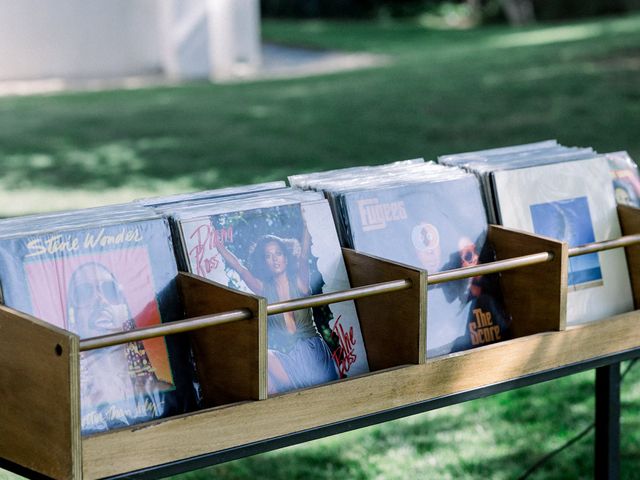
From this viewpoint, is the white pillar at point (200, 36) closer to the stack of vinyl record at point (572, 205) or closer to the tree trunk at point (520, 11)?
the tree trunk at point (520, 11)

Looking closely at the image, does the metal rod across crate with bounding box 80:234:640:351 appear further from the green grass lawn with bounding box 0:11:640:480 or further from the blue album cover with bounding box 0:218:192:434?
the green grass lawn with bounding box 0:11:640:480

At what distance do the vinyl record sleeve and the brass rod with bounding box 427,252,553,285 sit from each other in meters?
0.19

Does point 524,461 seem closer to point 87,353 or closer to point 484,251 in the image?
point 484,251

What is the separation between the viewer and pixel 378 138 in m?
8.55

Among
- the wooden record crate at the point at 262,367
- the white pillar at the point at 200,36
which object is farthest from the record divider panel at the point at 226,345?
the white pillar at the point at 200,36

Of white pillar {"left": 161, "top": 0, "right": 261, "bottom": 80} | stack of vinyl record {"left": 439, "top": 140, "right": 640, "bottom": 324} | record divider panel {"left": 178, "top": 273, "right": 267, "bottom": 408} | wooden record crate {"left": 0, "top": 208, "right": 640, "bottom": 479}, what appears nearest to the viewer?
wooden record crate {"left": 0, "top": 208, "right": 640, "bottom": 479}

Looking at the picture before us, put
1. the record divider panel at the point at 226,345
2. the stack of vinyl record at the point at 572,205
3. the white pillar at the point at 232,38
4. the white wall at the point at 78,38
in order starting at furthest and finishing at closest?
the white pillar at the point at 232,38 → the white wall at the point at 78,38 → the stack of vinyl record at the point at 572,205 → the record divider panel at the point at 226,345

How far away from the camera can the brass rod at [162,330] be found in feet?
4.95

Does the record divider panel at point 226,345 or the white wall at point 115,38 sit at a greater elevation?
the white wall at point 115,38

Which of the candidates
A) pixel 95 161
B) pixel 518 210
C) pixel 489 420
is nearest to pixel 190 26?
pixel 95 161

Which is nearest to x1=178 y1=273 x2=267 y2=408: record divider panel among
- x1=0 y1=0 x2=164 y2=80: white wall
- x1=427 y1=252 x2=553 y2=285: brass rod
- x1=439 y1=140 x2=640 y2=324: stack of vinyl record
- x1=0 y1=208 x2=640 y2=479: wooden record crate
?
x1=0 y1=208 x2=640 y2=479: wooden record crate

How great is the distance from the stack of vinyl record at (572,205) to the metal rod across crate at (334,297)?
14 centimetres

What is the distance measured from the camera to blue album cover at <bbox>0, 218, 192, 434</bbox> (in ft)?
5.41

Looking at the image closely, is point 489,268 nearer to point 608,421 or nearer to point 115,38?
point 608,421
